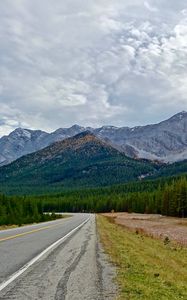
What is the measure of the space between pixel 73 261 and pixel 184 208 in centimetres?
9824

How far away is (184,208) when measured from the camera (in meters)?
113

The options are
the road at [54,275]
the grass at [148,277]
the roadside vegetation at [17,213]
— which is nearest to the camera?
the road at [54,275]

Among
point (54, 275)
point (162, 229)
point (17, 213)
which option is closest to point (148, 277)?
point (54, 275)

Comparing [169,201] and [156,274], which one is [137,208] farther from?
[156,274]

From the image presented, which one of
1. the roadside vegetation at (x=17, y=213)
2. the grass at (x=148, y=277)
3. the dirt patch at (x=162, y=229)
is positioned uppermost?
the roadside vegetation at (x=17, y=213)

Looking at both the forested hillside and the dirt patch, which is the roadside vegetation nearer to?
the forested hillside

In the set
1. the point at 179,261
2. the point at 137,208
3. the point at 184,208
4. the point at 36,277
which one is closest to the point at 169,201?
the point at 184,208

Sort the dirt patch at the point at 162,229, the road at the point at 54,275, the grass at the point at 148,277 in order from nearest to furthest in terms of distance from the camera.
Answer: the road at the point at 54,275 < the grass at the point at 148,277 < the dirt patch at the point at 162,229

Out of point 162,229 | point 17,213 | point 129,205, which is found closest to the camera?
point 162,229

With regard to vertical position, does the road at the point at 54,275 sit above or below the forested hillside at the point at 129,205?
below

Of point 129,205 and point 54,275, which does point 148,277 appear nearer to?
point 54,275

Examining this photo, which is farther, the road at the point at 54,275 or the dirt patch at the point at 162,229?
the dirt patch at the point at 162,229

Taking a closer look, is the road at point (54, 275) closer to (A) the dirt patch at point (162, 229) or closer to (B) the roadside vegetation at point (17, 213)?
(A) the dirt patch at point (162, 229)

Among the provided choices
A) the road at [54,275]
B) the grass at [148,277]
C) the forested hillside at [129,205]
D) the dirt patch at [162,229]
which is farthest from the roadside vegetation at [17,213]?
the grass at [148,277]
